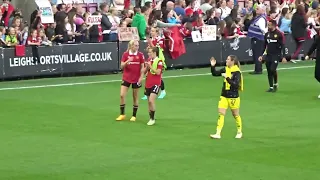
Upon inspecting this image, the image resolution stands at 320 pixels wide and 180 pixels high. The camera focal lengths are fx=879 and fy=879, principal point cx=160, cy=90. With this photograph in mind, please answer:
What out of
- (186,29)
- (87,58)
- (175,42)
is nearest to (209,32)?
(186,29)

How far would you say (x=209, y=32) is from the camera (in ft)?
107

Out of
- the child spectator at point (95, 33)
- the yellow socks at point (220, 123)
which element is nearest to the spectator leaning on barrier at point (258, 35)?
the child spectator at point (95, 33)

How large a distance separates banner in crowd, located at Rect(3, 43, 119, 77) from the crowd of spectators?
0.41 meters

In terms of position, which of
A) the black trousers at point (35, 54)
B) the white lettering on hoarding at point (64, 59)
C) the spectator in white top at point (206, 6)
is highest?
the spectator in white top at point (206, 6)

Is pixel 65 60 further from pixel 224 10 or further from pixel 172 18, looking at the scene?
pixel 224 10

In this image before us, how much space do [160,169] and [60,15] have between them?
15494mm

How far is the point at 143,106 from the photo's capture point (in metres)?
23.3

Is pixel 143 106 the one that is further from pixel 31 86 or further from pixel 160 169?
pixel 160 169

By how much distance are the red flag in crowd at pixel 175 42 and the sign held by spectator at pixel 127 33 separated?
1064 mm

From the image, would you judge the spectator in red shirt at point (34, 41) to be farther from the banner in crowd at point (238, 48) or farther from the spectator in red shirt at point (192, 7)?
the banner in crowd at point (238, 48)

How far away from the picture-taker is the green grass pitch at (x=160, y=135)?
49.6ft

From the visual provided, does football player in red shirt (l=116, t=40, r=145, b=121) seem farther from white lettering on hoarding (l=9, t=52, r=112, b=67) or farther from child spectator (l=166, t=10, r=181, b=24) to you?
child spectator (l=166, t=10, r=181, b=24)

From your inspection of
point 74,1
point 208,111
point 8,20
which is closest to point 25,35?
point 8,20

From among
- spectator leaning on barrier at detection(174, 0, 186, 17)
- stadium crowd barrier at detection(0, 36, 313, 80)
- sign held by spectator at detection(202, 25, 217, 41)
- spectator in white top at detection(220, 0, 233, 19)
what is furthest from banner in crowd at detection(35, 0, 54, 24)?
spectator in white top at detection(220, 0, 233, 19)
